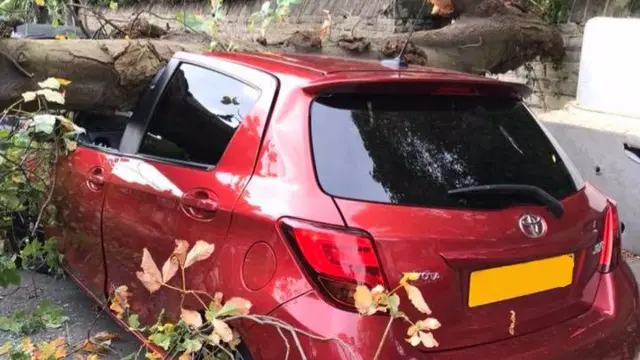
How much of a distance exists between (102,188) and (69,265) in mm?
800

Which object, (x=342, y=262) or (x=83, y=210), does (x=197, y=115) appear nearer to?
(x=83, y=210)

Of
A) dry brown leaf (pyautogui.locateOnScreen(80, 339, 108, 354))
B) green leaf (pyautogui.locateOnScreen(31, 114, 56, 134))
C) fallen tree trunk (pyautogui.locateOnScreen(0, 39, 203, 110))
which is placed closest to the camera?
dry brown leaf (pyautogui.locateOnScreen(80, 339, 108, 354))

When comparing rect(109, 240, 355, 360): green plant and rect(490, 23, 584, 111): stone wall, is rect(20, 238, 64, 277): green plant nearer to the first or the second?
rect(109, 240, 355, 360): green plant

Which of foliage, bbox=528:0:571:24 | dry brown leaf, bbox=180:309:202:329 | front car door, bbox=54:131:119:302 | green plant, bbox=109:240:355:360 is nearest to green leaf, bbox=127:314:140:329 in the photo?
green plant, bbox=109:240:355:360

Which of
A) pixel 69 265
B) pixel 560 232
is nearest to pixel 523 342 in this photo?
pixel 560 232

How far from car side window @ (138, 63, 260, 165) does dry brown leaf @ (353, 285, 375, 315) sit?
3.11ft

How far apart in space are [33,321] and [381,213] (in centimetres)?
257

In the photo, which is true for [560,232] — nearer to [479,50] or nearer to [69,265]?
[69,265]

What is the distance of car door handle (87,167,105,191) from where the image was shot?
353 cm

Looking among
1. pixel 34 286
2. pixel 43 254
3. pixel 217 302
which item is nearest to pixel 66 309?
pixel 43 254

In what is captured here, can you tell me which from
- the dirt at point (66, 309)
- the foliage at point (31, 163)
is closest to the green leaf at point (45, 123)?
the foliage at point (31, 163)

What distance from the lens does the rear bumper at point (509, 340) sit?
230 cm

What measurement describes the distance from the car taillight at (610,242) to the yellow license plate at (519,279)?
0.27 metres

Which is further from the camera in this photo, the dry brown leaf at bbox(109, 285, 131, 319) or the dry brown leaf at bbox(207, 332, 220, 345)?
the dry brown leaf at bbox(109, 285, 131, 319)
